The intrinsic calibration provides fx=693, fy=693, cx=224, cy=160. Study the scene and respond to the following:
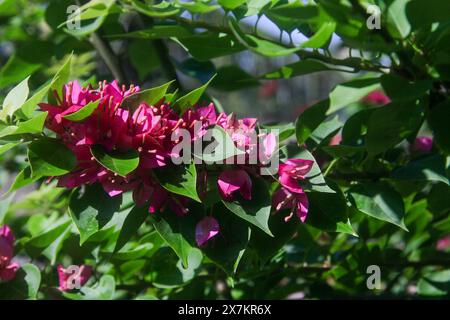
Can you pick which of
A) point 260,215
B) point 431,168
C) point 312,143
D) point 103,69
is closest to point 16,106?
point 260,215

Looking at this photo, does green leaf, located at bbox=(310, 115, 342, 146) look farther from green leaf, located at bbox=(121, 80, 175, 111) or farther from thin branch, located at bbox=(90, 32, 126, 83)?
thin branch, located at bbox=(90, 32, 126, 83)

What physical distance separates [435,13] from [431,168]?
0.25 m

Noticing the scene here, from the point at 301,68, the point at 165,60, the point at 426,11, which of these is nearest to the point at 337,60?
the point at 301,68

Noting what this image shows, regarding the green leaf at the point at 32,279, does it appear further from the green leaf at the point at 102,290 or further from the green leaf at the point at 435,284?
the green leaf at the point at 435,284

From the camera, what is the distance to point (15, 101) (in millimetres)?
799

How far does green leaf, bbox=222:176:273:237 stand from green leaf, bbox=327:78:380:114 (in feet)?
0.58

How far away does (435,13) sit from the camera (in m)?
0.74

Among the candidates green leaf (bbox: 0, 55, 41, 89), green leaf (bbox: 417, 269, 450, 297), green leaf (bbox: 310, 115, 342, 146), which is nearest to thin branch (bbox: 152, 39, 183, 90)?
green leaf (bbox: 0, 55, 41, 89)

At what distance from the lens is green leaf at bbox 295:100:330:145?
92 cm

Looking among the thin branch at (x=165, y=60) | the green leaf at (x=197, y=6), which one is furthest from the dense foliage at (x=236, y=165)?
the thin branch at (x=165, y=60)
